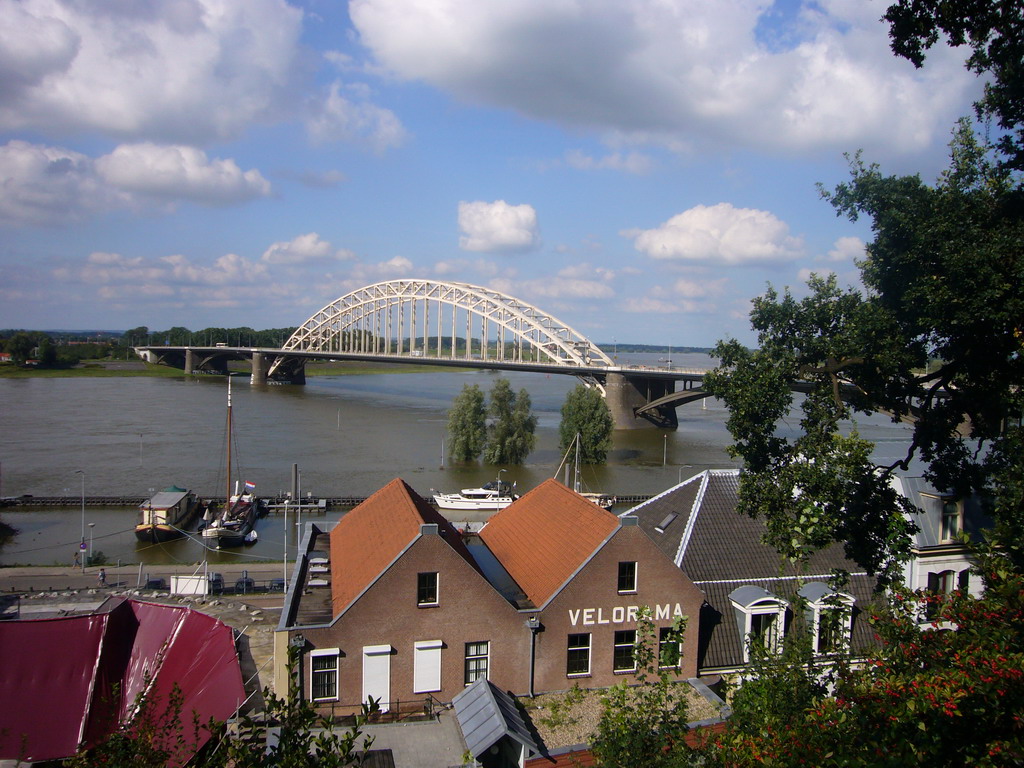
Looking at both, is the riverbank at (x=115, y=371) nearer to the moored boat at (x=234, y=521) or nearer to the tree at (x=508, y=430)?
the tree at (x=508, y=430)

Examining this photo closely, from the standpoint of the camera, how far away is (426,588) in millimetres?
12055

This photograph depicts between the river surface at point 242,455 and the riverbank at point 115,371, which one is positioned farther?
the riverbank at point 115,371

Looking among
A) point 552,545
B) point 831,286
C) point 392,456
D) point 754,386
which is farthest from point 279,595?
point 392,456

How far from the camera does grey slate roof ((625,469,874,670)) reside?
1334 centimetres

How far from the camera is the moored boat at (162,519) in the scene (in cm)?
2903

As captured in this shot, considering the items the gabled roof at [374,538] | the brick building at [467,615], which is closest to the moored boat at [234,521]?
the gabled roof at [374,538]

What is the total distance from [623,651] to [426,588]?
357 centimetres

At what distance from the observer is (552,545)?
45.9 ft

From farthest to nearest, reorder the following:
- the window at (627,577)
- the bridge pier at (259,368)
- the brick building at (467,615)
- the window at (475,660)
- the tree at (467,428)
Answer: the bridge pier at (259,368)
the tree at (467,428)
the window at (627,577)
the window at (475,660)
the brick building at (467,615)

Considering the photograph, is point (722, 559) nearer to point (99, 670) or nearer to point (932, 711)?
point (932, 711)

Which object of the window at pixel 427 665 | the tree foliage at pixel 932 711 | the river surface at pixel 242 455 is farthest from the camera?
the river surface at pixel 242 455

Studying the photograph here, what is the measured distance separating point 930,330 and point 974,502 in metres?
6.16

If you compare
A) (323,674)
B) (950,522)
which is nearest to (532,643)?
(323,674)

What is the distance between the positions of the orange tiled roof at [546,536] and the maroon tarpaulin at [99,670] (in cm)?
511
